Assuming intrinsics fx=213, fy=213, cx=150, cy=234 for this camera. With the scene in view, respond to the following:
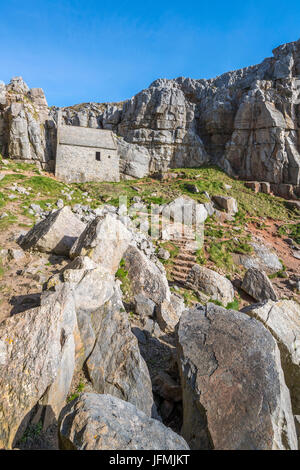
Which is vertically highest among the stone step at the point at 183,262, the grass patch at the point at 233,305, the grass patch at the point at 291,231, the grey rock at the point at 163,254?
the grass patch at the point at 291,231

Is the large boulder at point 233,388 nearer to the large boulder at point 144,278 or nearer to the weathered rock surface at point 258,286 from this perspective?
the large boulder at point 144,278

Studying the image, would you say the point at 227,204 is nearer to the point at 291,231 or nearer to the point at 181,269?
the point at 291,231

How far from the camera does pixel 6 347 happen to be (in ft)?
14.0

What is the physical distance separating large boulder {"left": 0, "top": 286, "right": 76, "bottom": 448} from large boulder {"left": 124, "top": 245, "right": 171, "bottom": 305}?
13.2 feet

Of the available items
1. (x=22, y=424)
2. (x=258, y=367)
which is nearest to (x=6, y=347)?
(x=22, y=424)

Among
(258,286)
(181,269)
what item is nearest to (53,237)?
(181,269)

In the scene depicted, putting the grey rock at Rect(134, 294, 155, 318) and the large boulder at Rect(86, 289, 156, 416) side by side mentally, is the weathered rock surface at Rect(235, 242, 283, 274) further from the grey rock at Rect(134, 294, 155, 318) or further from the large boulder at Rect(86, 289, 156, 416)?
the large boulder at Rect(86, 289, 156, 416)

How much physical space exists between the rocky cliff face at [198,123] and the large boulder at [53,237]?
24.4m

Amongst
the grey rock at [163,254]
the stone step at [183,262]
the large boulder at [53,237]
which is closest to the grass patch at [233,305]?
the stone step at [183,262]

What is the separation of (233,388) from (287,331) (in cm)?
334

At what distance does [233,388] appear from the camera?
4.04 m

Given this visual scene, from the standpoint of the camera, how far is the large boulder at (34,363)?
3672 millimetres
